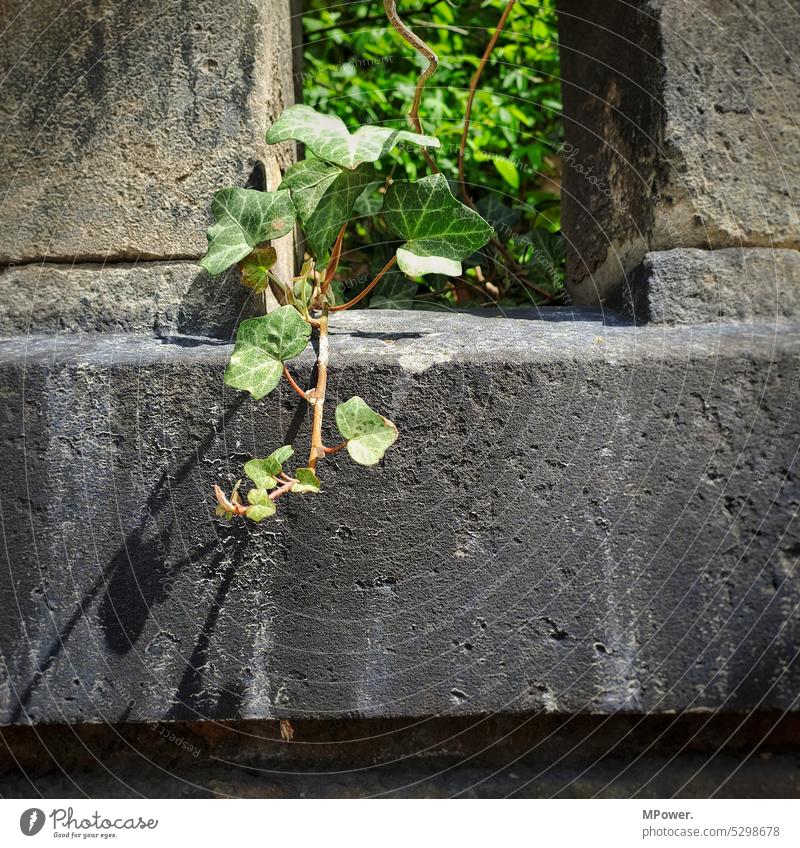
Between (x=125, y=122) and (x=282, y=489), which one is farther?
(x=125, y=122)

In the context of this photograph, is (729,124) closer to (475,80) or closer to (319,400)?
(475,80)

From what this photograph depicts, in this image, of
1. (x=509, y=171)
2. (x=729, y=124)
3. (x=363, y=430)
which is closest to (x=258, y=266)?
(x=363, y=430)

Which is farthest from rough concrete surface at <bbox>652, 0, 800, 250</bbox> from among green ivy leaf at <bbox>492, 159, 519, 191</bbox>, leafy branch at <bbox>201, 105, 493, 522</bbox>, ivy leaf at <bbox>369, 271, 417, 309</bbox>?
green ivy leaf at <bbox>492, 159, 519, 191</bbox>

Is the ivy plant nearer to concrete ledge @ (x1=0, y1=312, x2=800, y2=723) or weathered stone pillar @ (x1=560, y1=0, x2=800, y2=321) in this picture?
concrete ledge @ (x1=0, y1=312, x2=800, y2=723)

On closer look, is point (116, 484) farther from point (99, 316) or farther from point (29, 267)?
point (29, 267)

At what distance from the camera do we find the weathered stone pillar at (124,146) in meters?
1.19

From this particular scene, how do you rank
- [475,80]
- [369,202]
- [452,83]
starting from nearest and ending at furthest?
[475,80] → [369,202] → [452,83]

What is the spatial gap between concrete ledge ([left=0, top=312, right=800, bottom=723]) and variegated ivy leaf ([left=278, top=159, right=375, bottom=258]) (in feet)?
0.62

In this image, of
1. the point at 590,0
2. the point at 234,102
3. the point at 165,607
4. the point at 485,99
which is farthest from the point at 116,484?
the point at 485,99

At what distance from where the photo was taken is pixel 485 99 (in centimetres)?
250

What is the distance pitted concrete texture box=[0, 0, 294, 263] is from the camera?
119 cm

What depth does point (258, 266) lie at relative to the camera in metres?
1.12

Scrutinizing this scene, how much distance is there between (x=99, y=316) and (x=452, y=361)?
1.69 ft
